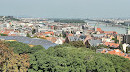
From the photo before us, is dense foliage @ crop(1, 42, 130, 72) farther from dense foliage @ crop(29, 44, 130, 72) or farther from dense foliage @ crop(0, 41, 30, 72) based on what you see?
dense foliage @ crop(0, 41, 30, 72)

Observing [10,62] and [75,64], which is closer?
[10,62]

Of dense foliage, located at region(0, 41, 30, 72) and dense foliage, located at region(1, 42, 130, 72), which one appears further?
dense foliage, located at region(1, 42, 130, 72)

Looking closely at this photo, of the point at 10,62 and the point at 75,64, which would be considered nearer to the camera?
the point at 10,62

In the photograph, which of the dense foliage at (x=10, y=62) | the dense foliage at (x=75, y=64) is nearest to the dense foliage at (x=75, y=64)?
the dense foliage at (x=75, y=64)

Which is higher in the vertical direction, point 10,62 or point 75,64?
point 10,62

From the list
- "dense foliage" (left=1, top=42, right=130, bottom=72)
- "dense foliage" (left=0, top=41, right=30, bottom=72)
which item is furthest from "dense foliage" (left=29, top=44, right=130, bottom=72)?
"dense foliage" (left=0, top=41, right=30, bottom=72)

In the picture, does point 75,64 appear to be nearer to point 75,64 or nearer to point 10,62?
point 75,64

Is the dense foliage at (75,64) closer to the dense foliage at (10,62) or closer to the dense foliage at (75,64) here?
the dense foliage at (75,64)

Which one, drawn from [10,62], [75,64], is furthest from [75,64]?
[10,62]

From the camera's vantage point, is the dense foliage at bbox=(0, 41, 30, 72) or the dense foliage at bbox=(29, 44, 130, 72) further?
the dense foliage at bbox=(29, 44, 130, 72)

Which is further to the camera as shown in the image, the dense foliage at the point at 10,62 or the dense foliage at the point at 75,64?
the dense foliage at the point at 75,64

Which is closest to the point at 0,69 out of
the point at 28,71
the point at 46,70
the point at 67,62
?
the point at 28,71
